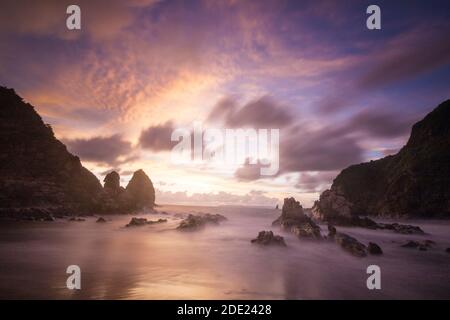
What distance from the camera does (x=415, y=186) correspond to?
6906 centimetres

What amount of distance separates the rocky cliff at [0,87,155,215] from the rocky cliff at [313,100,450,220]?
57.0 m

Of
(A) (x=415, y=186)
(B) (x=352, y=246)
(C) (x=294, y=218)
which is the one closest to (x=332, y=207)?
(C) (x=294, y=218)

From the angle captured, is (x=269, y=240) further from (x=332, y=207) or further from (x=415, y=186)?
(x=415, y=186)

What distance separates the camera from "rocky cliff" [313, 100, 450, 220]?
154ft

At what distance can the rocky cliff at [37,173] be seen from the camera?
2035 inches

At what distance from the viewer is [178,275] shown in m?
13.7

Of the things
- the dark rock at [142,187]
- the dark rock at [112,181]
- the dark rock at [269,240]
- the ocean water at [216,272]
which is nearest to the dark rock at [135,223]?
the ocean water at [216,272]

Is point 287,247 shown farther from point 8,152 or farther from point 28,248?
point 8,152

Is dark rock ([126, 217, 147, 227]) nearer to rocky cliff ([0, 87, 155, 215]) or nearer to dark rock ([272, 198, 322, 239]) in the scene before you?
rocky cliff ([0, 87, 155, 215])

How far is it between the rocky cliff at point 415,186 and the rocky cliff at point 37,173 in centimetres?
5704

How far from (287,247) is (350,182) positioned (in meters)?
101

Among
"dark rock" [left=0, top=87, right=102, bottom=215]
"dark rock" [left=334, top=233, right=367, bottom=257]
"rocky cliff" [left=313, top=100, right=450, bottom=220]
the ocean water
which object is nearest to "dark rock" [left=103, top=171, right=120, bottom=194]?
"dark rock" [left=0, top=87, right=102, bottom=215]

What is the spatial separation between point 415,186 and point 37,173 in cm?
9974
